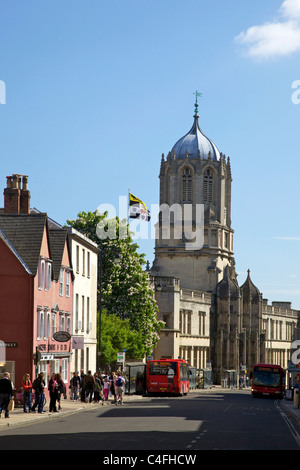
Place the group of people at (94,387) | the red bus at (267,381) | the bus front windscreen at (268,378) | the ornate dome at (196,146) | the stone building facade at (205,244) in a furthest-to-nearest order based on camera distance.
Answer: the ornate dome at (196,146) < the stone building facade at (205,244) < the bus front windscreen at (268,378) < the red bus at (267,381) < the group of people at (94,387)

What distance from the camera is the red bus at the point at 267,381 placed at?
2751 inches

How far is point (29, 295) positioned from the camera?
43094 millimetres

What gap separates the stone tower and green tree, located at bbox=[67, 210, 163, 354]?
144 ft

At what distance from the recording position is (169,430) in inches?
1031

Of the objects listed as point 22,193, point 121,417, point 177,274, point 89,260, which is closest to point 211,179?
point 177,274

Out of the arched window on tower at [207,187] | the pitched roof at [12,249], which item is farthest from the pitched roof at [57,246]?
the arched window on tower at [207,187]

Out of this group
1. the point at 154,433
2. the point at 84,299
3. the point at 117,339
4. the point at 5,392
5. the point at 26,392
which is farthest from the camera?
the point at 117,339

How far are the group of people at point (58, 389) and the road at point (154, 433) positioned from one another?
172cm

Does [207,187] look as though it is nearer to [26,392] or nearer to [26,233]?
[26,233]

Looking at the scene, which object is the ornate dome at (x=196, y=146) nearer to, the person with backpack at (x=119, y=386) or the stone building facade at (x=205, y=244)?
the stone building facade at (x=205, y=244)

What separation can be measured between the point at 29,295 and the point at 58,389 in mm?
7688

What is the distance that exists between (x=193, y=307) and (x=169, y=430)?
80.8m

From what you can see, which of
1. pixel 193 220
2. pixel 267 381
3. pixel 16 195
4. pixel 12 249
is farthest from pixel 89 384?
pixel 193 220

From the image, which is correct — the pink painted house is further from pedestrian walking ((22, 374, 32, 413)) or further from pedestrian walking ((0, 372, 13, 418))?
pedestrian walking ((0, 372, 13, 418))
